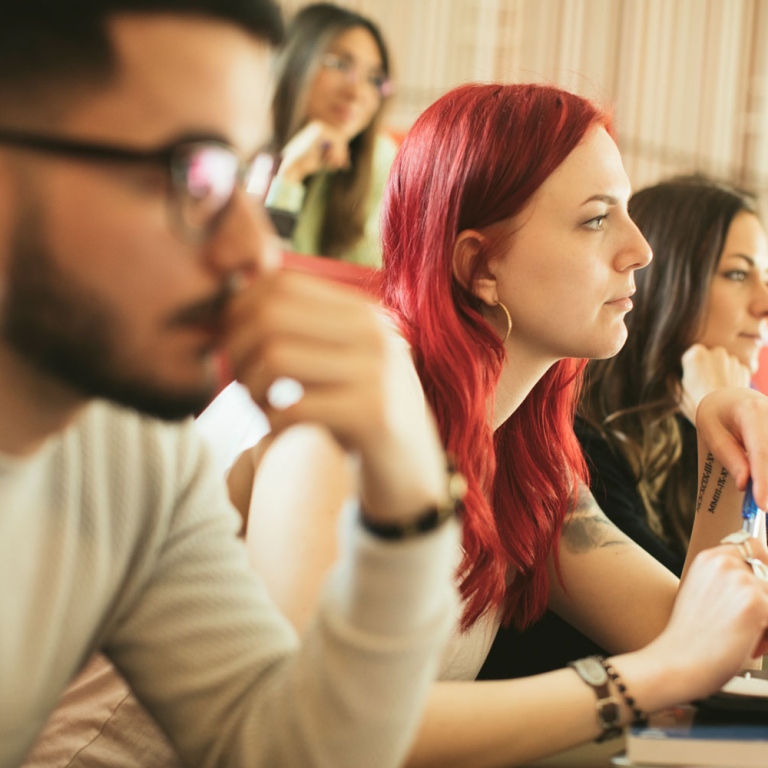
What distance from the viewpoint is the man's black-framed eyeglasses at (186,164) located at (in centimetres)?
57

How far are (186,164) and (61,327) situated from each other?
120 mm

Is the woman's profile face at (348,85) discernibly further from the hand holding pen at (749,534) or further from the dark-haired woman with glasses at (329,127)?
the hand holding pen at (749,534)

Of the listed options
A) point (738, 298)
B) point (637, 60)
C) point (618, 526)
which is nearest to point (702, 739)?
point (618, 526)

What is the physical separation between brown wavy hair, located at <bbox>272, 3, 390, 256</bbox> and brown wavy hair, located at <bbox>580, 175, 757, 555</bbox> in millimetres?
1120

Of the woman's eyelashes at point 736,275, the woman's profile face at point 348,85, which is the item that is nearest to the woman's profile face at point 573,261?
the woman's eyelashes at point 736,275

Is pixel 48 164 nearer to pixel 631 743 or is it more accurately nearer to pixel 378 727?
pixel 378 727

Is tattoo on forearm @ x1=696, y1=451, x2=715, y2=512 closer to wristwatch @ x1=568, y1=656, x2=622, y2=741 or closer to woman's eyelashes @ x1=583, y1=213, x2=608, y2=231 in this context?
woman's eyelashes @ x1=583, y1=213, x2=608, y2=231

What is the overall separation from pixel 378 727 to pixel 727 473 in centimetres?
72

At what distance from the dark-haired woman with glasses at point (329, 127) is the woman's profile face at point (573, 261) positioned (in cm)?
158

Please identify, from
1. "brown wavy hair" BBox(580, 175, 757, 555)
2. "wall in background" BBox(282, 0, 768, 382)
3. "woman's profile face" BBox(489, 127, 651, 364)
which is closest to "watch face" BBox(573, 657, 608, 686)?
"woman's profile face" BBox(489, 127, 651, 364)

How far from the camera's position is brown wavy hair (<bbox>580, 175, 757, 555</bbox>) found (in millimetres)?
1670

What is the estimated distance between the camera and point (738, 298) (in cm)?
175

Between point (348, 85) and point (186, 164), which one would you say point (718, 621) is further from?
point (348, 85)

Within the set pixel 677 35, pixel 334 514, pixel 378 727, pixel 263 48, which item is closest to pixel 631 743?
pixel 378 727
